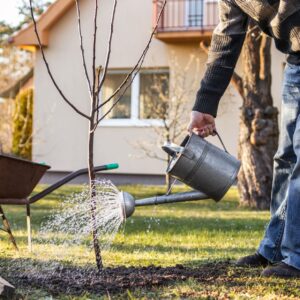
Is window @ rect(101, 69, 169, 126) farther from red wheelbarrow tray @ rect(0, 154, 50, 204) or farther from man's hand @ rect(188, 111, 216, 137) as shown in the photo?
man's hand @ rect(188, 111, 216, 137)

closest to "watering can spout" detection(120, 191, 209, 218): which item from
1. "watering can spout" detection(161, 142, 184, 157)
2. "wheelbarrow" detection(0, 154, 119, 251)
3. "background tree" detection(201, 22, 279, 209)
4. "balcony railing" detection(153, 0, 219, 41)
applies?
"watering can spout" detection(161, 142, 184, 157)

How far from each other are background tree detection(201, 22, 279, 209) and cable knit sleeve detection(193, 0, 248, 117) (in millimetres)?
6238

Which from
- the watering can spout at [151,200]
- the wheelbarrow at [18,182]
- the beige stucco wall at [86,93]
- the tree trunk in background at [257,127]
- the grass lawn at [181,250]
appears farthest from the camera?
the beige stucco wall at [86,93]

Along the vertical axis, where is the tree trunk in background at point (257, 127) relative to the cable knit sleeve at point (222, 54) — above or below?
below

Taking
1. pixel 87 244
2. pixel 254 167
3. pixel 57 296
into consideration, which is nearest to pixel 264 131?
pixel 254 167

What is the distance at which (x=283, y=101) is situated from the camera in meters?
3.89

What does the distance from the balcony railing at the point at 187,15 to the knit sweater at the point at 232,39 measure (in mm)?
11457

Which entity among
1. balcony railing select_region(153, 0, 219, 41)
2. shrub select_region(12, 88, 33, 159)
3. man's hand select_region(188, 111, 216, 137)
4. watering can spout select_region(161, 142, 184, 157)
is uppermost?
balcony railing select_region(153, 0, 219, 41)

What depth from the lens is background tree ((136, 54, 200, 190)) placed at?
13938 mm

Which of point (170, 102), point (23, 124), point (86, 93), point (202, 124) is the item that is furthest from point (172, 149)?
point (23, 124)

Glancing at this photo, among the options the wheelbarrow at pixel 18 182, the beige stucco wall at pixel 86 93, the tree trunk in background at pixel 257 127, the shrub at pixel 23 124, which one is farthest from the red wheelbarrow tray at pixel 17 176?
the shrub at pixel 23 124

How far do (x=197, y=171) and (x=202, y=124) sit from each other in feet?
1.07

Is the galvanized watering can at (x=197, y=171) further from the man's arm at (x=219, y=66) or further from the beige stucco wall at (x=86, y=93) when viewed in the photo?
the beige stucco wall at (x=86, y=93)

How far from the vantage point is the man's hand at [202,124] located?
387cm
